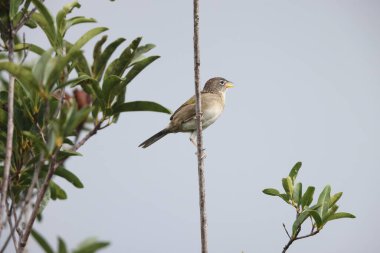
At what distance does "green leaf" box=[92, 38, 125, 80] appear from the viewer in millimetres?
3205

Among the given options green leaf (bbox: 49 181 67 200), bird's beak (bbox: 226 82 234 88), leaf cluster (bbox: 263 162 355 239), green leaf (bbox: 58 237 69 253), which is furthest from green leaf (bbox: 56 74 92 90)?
bird's beak (bbox: 226 82 234 88)

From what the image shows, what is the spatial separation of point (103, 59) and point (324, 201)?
190 cm

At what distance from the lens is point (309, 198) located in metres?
4.12

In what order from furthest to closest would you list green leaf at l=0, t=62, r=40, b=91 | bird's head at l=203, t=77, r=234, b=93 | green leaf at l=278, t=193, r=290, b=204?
bird's head at l=203, t=77, r=234, b=93 → green leaf at l=278, t=193, r=290, b=204 → green leaf at l=0, t=62, r=40, b=91

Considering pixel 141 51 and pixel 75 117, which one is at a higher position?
pixel 141 51

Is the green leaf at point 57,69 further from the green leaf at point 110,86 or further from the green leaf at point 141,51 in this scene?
the green leaf at point 141,51

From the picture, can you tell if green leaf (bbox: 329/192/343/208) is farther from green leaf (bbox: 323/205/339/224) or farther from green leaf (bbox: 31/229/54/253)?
green leaf (bbox: 31/229/54/253)

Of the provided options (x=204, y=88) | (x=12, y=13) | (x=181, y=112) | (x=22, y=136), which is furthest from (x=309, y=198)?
(x=204, y=88)

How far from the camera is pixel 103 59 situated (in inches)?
129

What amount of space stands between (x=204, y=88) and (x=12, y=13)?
7.78m

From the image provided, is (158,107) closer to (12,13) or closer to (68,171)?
(68,171)

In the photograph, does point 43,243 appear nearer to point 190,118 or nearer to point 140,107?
point 140,107

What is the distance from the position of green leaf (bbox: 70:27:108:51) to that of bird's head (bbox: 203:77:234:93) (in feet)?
22.3

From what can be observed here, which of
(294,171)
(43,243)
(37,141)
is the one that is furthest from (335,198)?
(43,243)
